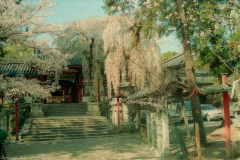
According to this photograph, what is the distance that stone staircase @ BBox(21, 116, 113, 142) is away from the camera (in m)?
13.5

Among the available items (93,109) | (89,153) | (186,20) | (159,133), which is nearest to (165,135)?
(159,133)

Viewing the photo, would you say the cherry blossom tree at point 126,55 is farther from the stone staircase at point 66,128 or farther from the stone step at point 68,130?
the stone staircase at point 66,128

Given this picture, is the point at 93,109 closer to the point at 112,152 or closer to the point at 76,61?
the point at 76,61

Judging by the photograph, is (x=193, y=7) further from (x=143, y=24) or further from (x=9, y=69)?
(x=9, y=69)

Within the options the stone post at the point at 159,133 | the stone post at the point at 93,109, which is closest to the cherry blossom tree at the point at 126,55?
the stone post at the point at 93,109

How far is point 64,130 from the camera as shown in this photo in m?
14.7

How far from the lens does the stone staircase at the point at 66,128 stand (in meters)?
13.5

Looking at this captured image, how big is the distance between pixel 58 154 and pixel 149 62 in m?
8.05

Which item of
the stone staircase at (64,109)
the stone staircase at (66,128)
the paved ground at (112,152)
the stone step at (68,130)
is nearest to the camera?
the paved ground at (112,152)

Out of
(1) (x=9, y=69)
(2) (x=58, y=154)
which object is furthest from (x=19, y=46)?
(1) (x=9, y=69)

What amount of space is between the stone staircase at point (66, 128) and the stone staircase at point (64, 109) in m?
2.65

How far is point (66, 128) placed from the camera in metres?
15.0

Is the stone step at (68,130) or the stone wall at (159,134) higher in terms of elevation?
the stone wall at (159,134)

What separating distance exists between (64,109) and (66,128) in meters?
5.21
